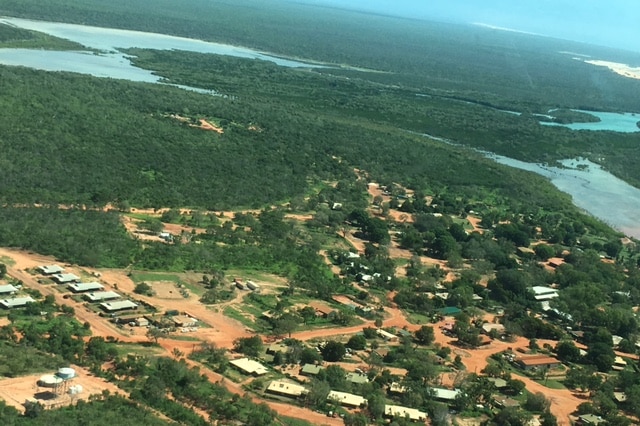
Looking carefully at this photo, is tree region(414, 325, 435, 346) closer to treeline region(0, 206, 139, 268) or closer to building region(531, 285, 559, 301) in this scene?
building region(531, 285, 559, 301)

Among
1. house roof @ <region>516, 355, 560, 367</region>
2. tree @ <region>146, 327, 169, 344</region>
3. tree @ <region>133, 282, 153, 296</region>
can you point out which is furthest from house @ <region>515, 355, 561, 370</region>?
tree @ <region>133, 282, 153, 296</region>

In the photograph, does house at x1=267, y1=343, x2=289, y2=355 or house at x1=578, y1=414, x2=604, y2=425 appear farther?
house at x1=267, y1=343, x2=289, y2=355

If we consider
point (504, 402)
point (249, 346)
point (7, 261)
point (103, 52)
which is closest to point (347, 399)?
point (249, 346)

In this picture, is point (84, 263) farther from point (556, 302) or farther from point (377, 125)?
point (377, 125)

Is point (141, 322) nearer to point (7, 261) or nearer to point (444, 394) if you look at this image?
point (7, 261)

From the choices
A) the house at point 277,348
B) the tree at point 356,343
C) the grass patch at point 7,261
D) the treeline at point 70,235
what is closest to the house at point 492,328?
the tree at point 356,343

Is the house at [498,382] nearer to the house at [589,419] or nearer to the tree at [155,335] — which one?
the house at [589,419]
